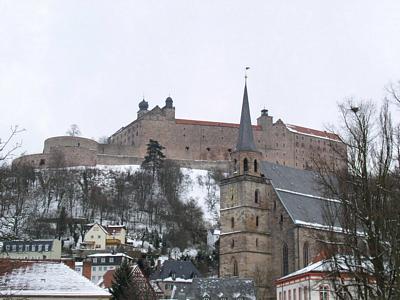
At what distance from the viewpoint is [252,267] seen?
6147 centimetres

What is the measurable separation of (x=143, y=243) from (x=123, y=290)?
5897 cm

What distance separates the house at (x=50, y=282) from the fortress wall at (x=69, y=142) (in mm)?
97732

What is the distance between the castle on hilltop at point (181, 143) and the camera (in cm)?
12700

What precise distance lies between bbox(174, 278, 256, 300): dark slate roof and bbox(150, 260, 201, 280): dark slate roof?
662 inches

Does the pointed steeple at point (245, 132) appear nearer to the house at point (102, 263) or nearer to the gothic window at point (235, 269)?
the gothic window at point (235, 269)

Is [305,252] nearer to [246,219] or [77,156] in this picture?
[246,219]

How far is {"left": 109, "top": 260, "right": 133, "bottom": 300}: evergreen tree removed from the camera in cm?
4056

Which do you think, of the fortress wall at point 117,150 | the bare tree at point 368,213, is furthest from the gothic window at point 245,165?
the fortress wall at point 117,150

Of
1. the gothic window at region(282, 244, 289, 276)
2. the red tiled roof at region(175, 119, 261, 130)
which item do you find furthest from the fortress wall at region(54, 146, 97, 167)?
the gothic window at region(282, 244, 289, 276)

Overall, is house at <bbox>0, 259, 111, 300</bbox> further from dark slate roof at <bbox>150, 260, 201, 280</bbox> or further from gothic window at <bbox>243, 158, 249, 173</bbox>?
dark slate roof at <bbox>150, 260, 201, 280</bbox>

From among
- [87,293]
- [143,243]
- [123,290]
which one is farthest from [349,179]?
[143,243]

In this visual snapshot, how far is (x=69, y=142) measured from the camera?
127 m

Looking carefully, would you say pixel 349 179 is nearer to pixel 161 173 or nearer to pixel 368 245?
pixel 368 245

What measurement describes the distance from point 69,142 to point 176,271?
178ft
